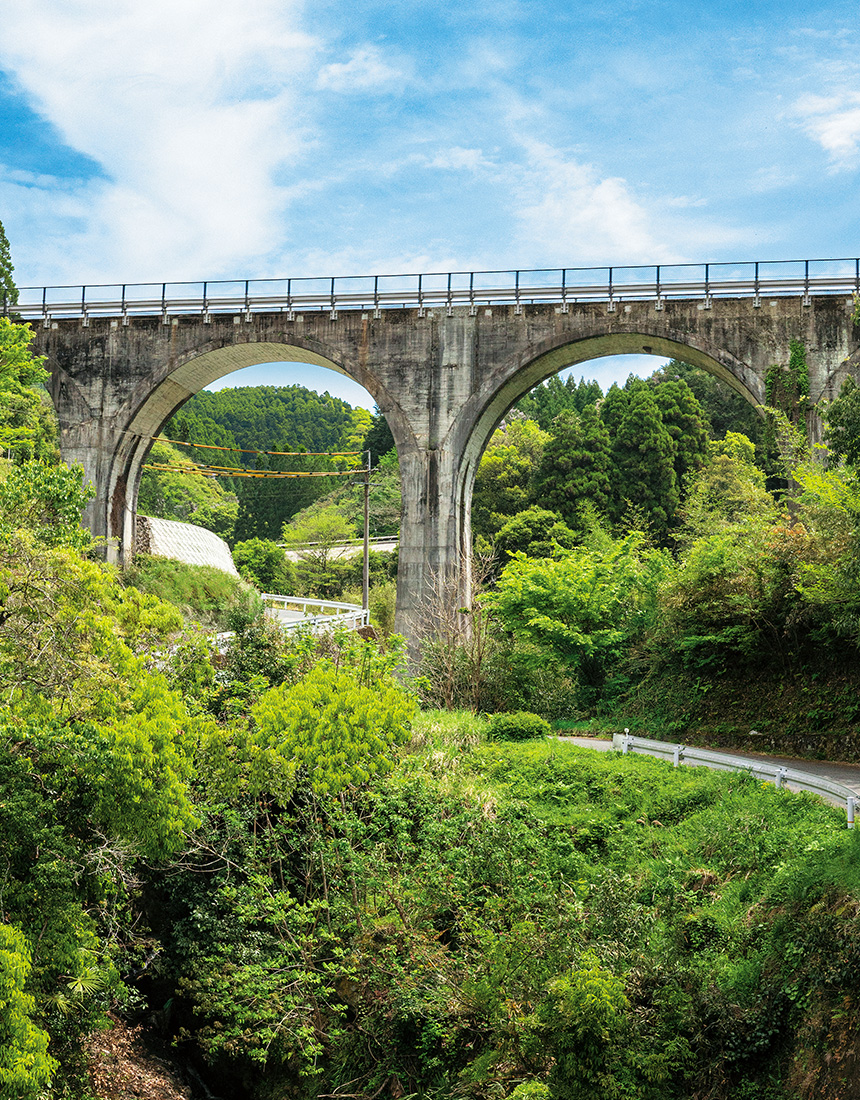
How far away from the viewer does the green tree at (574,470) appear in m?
45.8

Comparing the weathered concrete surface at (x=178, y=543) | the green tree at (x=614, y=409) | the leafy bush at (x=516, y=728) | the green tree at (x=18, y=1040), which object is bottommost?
the green tree at (x=18, y=1040)

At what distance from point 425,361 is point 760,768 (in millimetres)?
16728

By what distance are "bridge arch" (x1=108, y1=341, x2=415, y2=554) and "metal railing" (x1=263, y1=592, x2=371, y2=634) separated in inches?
208

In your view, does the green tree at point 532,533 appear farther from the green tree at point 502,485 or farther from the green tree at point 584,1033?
the green tree at point 584,1033

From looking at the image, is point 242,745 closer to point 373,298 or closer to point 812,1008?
point 812,1008

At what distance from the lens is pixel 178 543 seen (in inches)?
1645

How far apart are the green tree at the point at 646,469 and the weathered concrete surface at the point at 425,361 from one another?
15.5m

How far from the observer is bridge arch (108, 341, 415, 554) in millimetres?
30422

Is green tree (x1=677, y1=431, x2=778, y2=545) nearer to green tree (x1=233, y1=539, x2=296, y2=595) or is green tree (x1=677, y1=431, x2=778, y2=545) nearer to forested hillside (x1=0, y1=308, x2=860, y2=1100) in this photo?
forested hillside (x1=0, y1=308, x2=860, y2=1100)

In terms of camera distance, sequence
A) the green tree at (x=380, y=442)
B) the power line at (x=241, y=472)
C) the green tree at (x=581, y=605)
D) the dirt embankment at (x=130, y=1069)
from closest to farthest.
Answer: the dirt embankment at (x=130, y=1069) → the green tree at (x=581, y=605) → the power line at (x=241, y=472) → the green tree at (x=380, y=442)

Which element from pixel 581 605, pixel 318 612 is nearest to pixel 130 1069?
pixel 581 605

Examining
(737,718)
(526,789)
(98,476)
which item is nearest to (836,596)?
(737,718)

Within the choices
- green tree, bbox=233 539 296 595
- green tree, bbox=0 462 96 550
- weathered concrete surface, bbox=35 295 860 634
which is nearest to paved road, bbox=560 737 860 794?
weathered concrete surface, bbox=35 295 860 634

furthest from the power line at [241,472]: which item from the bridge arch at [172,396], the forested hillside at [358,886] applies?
the forested hillside at [358,886]
